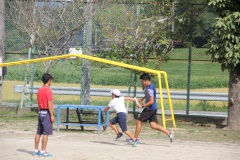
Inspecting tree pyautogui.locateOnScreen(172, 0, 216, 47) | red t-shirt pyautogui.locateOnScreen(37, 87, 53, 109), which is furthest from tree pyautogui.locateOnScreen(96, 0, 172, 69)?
red t-shirt pyautogui.locateOnScreen(37, 87, 53, 109)

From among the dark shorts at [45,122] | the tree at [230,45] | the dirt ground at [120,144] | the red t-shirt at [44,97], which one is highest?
the tree at [230,45]

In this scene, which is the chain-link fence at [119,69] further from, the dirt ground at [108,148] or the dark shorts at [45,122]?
the dark shorts at [45,122]

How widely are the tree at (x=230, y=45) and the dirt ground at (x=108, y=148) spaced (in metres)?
3.15

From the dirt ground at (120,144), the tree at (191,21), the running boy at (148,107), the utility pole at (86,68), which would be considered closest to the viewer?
the dirt ground at (120,144)

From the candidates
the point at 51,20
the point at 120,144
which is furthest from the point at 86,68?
the point at 120,144

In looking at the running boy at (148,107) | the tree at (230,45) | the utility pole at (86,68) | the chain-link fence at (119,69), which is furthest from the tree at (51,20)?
the running boy at (148,107)

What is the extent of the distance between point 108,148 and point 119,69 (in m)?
8.12

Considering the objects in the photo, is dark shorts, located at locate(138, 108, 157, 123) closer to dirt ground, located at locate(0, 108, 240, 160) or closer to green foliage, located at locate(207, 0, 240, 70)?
dirt ground, located at locate(0, 108, 240, 160)

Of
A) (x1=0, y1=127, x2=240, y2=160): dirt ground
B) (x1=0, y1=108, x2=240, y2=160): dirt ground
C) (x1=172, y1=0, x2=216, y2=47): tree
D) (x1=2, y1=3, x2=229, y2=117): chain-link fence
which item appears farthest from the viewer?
(x1=2, y1=3, x2=229, y2=117): chain-link fence

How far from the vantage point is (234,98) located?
18.9m

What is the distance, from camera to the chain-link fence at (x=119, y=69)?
68.4ft

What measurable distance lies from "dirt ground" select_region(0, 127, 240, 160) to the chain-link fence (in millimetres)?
4908

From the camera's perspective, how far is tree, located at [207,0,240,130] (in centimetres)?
1844

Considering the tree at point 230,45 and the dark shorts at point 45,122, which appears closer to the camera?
the dark shorts at point 45,122
